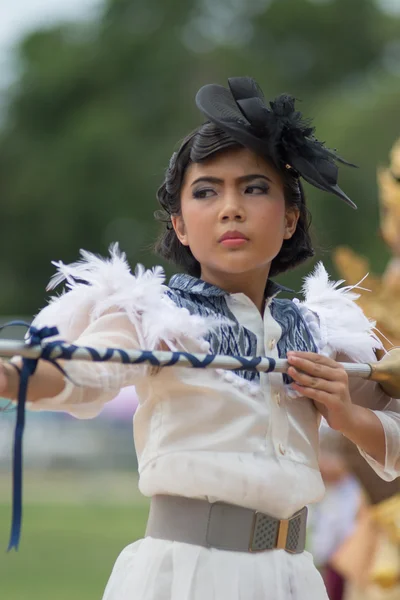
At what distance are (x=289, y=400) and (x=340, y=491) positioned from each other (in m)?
5.06

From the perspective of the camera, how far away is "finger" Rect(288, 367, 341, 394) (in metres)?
2.66

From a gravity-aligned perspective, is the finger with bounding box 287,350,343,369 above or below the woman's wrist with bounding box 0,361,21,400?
above

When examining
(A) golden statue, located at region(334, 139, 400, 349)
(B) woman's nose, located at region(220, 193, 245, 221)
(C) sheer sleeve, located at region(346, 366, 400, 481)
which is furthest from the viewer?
(A) golden statue, located at region(334, 139, 400, 349)

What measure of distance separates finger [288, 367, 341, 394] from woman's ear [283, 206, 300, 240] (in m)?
0.38

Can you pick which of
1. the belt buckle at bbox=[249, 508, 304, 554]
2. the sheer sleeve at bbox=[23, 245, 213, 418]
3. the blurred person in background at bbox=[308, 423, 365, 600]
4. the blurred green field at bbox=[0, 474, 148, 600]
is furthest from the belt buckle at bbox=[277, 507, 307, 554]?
the blurred green field at bbox=[0, 474, 148, 600]

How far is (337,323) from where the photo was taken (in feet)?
9.73

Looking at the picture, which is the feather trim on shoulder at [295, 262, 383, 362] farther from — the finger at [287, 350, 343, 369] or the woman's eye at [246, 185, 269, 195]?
the woman's eye at [246, 185, 269, 195]

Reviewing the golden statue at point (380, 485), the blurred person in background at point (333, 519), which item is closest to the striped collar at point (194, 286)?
the golden statue at point (380, 485)

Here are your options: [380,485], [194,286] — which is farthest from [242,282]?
[380,485]

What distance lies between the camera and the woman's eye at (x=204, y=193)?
9.13ft

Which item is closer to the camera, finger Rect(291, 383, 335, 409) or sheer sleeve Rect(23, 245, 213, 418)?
sheer sleeve Rect(23, 245, 213, 418)

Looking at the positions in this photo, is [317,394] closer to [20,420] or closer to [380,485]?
[20,420]

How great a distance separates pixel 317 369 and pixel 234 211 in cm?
35

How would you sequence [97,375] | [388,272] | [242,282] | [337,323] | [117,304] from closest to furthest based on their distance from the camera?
[97,375], [117,304], [242,282], [337,323], [388,272]
